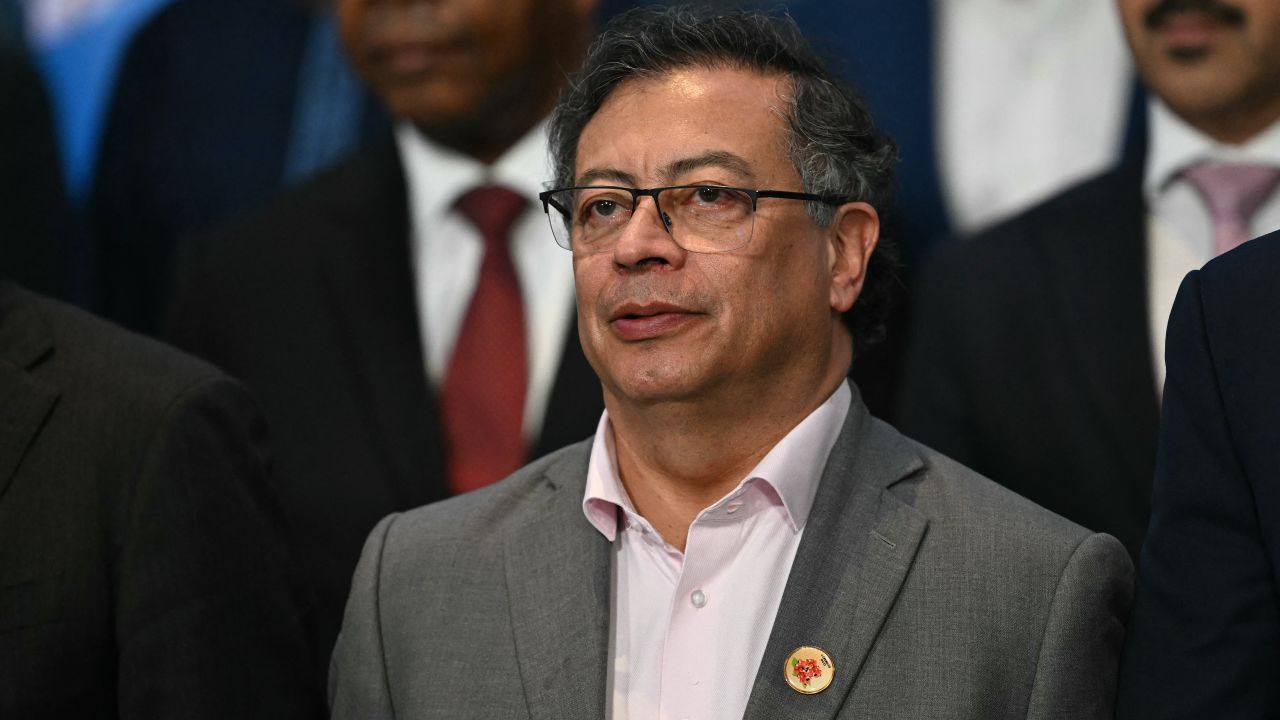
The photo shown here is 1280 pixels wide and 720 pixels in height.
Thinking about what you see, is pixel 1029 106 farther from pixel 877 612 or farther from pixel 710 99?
pixel 877 612

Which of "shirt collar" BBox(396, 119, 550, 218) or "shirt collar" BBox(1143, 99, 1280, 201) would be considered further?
"shirt collar" BBox(396, 119, 550, 218)

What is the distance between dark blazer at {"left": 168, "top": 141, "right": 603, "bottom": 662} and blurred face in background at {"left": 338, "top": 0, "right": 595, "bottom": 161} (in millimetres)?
182

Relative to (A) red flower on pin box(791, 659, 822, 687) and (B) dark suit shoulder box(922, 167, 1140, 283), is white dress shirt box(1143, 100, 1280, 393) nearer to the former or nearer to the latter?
(B) dark suit shoulder box(922, 167, 1140, 283)

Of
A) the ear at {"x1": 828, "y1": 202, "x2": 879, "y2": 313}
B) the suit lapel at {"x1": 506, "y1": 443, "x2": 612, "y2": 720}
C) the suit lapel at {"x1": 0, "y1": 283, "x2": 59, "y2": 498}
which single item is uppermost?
the ear at {"x1": 828, "y1": 202, "x2": 879, "y2": 313}

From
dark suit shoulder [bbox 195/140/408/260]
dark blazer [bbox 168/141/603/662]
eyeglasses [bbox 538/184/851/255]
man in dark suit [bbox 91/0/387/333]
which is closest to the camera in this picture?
eyeglasses [bbox 538/184/851/255]

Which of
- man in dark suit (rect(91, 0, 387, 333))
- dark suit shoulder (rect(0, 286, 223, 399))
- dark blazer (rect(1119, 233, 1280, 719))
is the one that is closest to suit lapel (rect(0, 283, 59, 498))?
dark suit shoulder (rect(0, 286, 223, 399))

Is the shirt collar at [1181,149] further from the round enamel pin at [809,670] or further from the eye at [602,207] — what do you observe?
the round enamel pin at [809,670]

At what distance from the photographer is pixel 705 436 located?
234cm

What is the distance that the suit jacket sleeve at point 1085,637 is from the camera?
2.08 meters

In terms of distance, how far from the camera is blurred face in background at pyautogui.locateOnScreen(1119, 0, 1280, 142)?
296 centimetres

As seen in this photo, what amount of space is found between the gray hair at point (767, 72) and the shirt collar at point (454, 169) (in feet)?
2.55

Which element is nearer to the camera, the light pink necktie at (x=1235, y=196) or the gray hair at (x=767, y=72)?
the gray hair at (x=767, y=72)

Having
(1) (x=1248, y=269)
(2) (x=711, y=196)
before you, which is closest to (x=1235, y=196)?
(1) (x=1248, y=269)

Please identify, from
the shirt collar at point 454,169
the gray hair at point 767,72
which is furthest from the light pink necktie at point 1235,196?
the shirt collar at point 454,169
